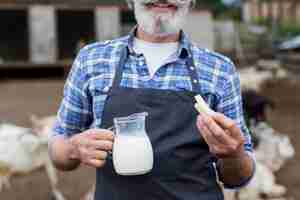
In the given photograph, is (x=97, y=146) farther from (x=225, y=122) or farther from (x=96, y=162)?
(x=225, y=122)

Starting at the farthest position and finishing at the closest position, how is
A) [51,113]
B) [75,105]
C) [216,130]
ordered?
1. [51,113]
2. [75,105]
3. [216,130]

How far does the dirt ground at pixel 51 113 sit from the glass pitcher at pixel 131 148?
A: 12.7ft

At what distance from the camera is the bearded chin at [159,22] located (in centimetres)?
175

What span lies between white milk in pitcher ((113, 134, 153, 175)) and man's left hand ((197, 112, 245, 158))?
0.16 meters

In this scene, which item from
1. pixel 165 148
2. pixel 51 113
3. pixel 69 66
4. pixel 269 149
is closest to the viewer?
pixel 165 148

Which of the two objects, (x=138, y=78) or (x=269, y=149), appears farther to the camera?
(x=269, y=149)

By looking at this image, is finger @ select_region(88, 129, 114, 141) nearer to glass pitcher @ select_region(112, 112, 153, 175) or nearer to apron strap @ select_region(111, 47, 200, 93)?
glass pitcher @ select_region(112, 112, 153, 175)

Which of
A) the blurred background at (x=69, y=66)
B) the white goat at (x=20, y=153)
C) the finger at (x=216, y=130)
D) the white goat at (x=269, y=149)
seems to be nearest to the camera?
the finger at (x=216, y=130)

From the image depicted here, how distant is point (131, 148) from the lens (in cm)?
156

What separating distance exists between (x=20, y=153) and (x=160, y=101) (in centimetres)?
331

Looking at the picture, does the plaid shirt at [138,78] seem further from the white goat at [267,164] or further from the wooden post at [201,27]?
the wooden post at [201,27]

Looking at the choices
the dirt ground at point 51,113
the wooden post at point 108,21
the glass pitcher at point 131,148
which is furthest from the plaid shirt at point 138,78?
the wooden post at point 108,21

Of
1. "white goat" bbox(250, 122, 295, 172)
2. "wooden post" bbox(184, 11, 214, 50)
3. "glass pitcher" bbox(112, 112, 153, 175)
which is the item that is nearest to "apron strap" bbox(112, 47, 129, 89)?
"glass pitcher" bbox(112, 112, 153, 175)

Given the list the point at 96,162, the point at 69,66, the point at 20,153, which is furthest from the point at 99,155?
the point at 69,66
